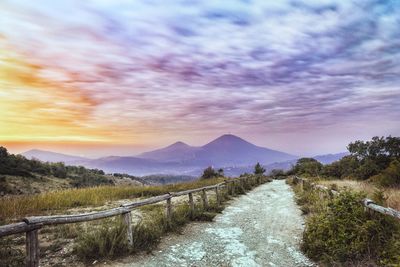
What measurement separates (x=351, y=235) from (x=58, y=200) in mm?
12208

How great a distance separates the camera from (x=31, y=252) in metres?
5.68

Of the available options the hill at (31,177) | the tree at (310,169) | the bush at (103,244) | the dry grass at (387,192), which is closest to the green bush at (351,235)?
the dry grass at (387,192)

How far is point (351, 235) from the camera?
7.83 metres

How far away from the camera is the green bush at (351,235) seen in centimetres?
717

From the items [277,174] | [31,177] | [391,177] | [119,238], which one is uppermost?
[31,177]

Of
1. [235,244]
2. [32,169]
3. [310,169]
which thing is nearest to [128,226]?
[235,244]

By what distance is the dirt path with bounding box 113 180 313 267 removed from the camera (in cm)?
818

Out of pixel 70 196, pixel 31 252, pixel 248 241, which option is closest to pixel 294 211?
pixel 248 241

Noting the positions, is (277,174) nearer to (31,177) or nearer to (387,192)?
(31,177)

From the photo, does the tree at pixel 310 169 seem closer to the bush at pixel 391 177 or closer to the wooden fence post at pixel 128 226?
the bush at pixel 391 177

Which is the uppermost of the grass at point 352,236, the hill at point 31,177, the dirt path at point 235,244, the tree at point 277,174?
the hill at point 31,177

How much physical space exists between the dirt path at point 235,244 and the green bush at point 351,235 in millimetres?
549

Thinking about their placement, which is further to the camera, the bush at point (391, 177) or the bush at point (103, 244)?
the bush at point (391, 177)

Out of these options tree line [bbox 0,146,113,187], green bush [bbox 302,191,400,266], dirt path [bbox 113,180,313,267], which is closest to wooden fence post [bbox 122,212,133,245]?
dirt path [bbox 113,180,313,267]
